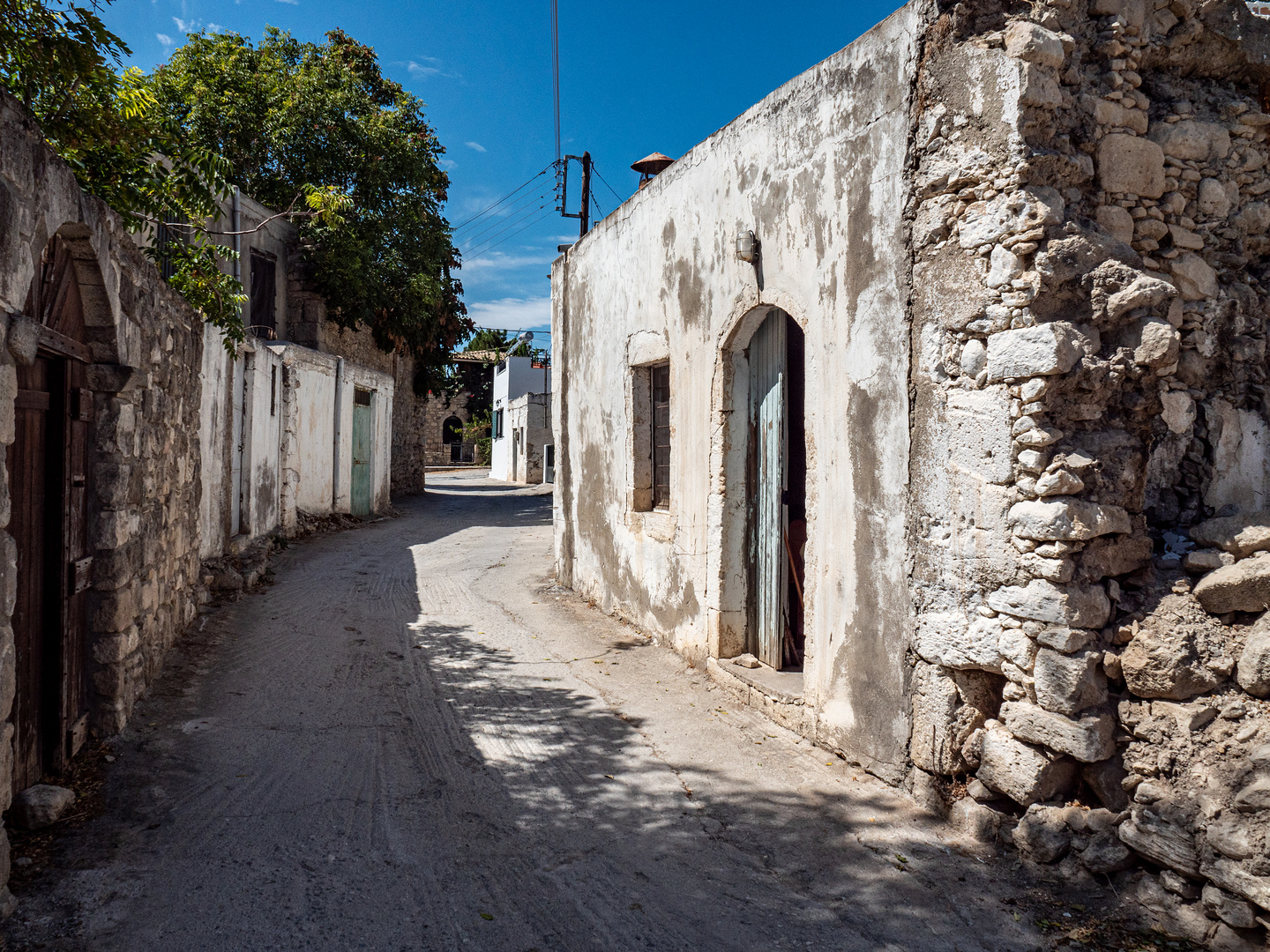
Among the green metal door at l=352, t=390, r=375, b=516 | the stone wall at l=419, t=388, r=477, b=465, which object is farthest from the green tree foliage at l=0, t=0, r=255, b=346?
the stone wall at l=419, t=388, r=477, b=465

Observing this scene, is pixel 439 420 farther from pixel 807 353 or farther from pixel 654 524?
pixel 807 353

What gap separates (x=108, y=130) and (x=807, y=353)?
4.39 metres

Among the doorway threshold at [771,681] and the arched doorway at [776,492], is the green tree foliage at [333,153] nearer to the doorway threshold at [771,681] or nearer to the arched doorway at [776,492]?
the arched doorway at [776,492]

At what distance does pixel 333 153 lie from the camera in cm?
1578

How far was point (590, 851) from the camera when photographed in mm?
3367

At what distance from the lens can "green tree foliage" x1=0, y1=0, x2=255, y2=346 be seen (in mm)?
4207

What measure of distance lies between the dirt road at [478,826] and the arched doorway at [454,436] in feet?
115

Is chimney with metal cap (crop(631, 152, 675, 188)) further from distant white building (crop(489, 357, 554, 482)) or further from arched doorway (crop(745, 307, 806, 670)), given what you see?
distant white building (crop(489, 357, 554, 482))

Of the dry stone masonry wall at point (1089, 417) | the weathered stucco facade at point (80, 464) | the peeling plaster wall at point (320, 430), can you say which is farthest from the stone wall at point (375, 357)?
the dry stone masonry wall at point (1089, 417)

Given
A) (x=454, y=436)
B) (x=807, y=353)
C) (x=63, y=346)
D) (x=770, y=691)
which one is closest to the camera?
(x=63, y=346)

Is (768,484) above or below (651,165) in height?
below

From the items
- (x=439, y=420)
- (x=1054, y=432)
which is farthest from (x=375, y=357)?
(x=439, y=420)

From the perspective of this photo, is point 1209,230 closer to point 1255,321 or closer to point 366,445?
point 1255,321

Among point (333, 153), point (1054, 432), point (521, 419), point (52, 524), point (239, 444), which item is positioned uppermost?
point (333, 153)
